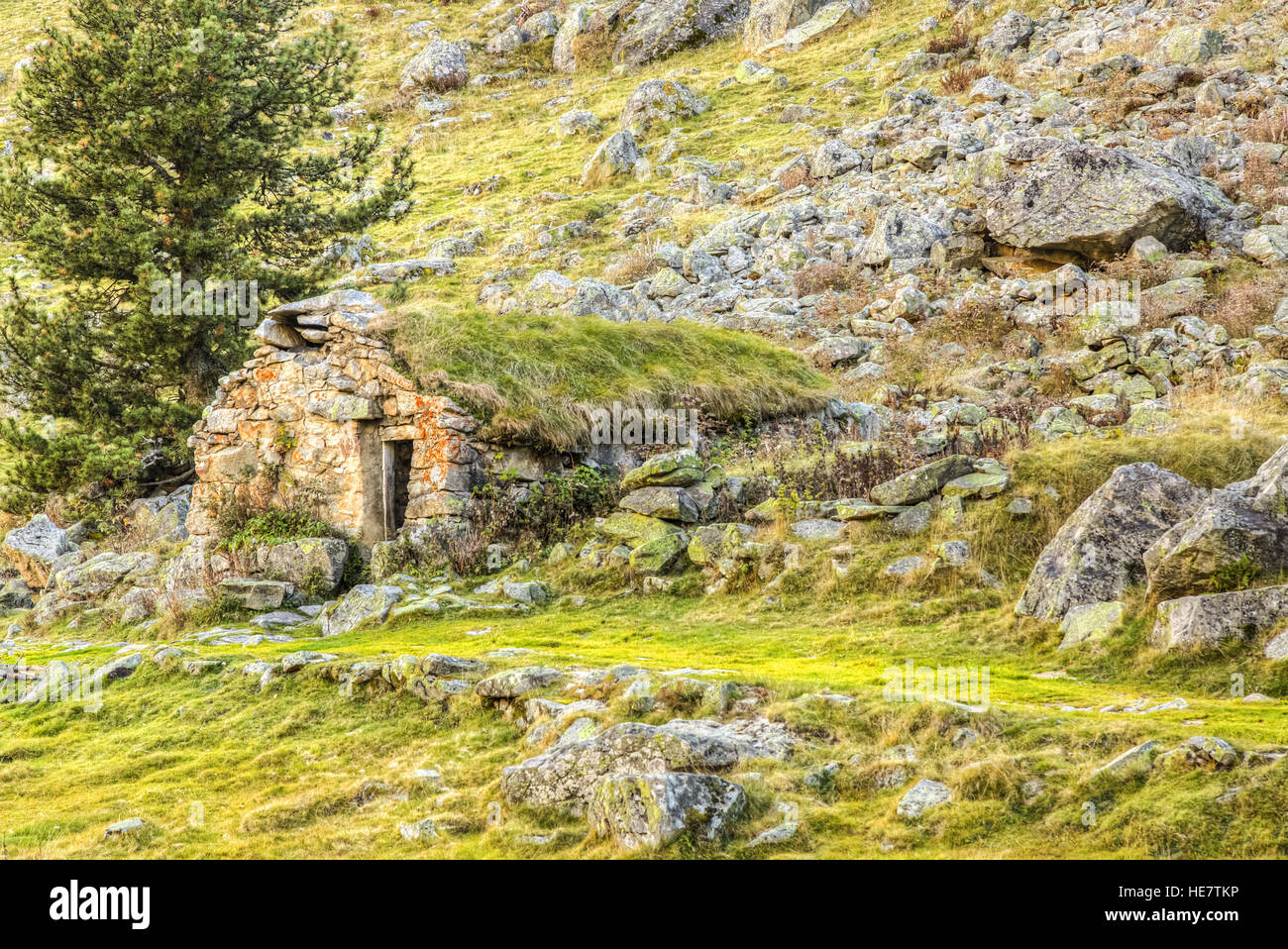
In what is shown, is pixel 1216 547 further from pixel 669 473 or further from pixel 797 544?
pixel 669 473

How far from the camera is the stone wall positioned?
1426cm

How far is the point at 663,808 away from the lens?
5.48 metres

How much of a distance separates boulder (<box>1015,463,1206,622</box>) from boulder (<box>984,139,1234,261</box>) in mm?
13444

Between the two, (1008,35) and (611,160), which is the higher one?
(1008,35)

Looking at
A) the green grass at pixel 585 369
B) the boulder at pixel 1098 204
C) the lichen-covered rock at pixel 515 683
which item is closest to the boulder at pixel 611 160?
the boulder at pixel 1098 204

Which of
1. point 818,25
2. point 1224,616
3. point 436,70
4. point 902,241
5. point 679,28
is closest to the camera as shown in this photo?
point 1224,616

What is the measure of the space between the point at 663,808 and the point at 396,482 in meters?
10.9

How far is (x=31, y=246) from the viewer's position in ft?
64.6

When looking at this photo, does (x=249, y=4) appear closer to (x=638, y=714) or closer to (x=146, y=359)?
(x=146, y=359)

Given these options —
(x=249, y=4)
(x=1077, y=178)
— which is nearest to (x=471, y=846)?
(x=1077, y=178)

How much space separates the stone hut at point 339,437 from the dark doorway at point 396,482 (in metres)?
0.02

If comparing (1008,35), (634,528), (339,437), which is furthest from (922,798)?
(1008,35)

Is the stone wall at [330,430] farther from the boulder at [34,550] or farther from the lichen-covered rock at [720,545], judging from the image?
the boulder at [34,550]

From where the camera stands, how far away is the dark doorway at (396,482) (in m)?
14.9
